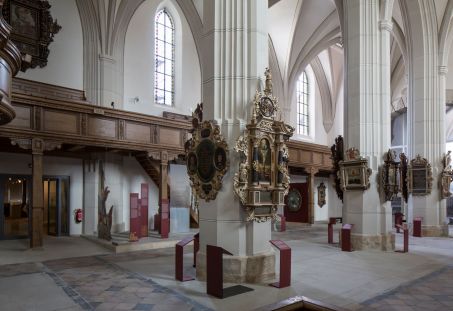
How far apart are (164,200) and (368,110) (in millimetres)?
6573

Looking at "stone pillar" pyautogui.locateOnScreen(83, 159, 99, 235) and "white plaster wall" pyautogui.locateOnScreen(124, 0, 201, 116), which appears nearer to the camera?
"stone pillar" pyautogui.locateOnScreen(83, 159, 99, 235)

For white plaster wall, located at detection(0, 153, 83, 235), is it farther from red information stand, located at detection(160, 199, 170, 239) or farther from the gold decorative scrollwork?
the gold decorative scrollwork

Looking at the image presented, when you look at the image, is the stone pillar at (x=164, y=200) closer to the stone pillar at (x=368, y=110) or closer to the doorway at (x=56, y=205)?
the doorway at (x=56, y=205)

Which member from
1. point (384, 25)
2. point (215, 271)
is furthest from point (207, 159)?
point (384, 25)

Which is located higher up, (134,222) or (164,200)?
(164,200)

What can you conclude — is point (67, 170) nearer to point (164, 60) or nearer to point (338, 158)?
point (164, 60)

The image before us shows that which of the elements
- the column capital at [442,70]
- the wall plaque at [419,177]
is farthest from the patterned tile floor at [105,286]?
the column capital at [442,70]

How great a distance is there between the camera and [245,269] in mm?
6262

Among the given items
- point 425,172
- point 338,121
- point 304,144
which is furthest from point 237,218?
point 338,121

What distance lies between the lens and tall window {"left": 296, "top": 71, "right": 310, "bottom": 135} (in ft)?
75.4

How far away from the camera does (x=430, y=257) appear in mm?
9117

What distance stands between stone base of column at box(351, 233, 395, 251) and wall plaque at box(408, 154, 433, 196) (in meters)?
4.83

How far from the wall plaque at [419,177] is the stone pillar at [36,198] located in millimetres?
12559

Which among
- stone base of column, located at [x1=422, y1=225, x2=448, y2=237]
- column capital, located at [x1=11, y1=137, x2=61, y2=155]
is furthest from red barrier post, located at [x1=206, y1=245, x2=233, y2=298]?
stone base of column, located at [x1=422, y1=225, x2=448, y2=237]
